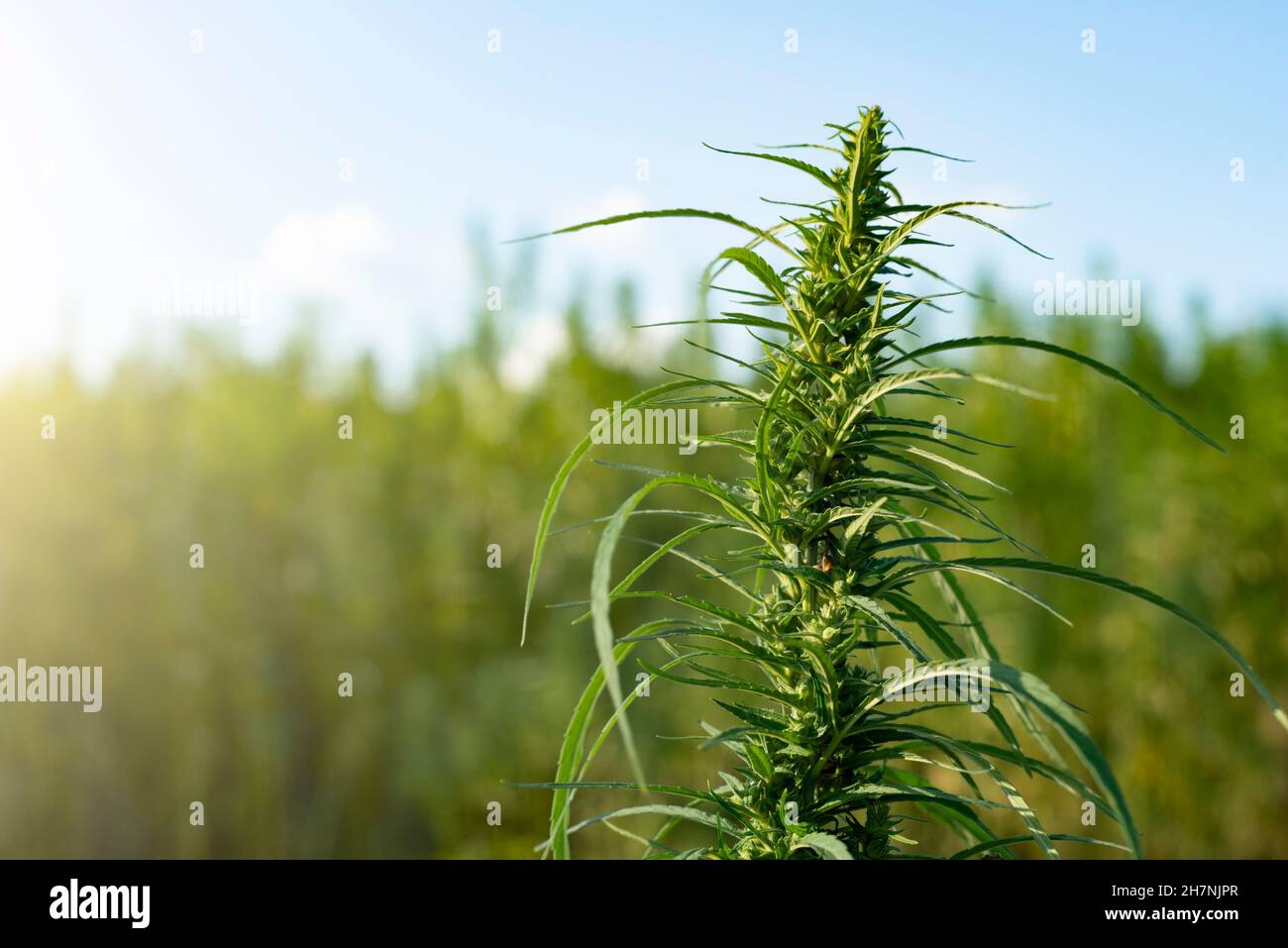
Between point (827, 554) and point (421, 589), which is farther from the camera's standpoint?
point (421, 589)

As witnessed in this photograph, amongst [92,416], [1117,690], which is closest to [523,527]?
[92,416]

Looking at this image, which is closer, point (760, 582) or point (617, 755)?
point (760, 582)

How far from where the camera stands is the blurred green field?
3.05 metres

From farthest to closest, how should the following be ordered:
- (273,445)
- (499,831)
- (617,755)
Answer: (273,445)
(499,831)
(617,755)

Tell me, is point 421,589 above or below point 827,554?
below

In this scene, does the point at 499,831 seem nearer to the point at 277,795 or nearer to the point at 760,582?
the point at 277,795

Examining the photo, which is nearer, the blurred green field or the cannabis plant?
the cannabis plant

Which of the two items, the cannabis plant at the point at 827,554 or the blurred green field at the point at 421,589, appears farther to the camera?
the blurred green field at the point at 421,589

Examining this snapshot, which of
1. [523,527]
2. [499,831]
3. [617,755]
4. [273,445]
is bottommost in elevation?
[499,831]

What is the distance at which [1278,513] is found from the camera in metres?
3.06

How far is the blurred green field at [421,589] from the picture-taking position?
3047mm

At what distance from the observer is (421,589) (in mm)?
3371
